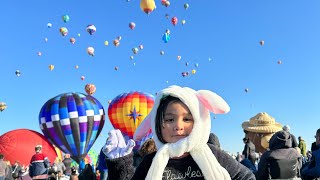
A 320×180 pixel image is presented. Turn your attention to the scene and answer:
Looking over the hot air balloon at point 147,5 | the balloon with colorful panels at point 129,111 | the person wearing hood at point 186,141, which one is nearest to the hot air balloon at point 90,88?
the balloon with colorful panels at point 129,111

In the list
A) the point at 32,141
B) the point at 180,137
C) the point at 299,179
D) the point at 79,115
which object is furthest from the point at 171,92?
the point at 32,141

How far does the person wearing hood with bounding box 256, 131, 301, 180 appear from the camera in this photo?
5.35 meters

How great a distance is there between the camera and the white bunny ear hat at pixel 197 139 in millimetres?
2549

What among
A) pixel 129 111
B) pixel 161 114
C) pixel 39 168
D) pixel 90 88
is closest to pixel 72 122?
pixel 129 111

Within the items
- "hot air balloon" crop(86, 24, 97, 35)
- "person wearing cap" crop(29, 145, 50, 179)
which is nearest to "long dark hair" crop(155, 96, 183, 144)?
"person wearing cap" crop(29, 145, 50, 179)

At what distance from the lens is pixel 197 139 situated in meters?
2.57

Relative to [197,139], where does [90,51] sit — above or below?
above

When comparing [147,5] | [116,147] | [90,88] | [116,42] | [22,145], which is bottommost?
[22,145]

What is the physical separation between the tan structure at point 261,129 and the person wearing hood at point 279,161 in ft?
18.2

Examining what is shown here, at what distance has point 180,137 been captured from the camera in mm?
2611

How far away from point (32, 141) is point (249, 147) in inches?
Result: 703

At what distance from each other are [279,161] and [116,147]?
10.0 feet

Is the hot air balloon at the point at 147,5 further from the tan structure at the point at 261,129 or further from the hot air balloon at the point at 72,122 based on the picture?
the tan structure at the point at 261,129

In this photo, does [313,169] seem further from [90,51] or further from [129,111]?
[90,51]
